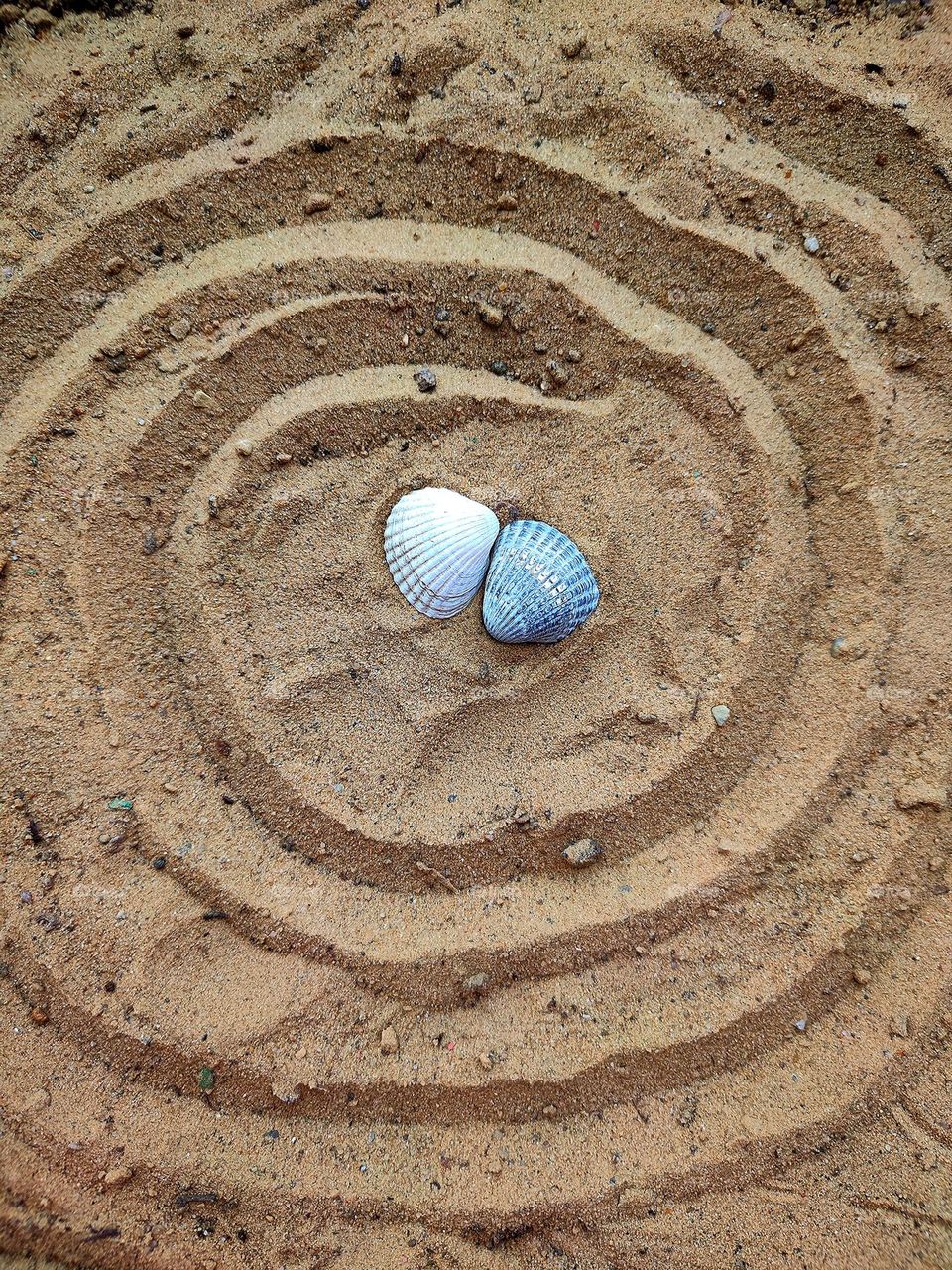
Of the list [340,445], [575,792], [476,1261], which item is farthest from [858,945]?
[340,445]

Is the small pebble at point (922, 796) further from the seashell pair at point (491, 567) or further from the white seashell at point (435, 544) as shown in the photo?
the white seashell at point (435, 544)

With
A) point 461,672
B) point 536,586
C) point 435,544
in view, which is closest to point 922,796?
point 536,586

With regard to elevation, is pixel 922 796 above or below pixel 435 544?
below

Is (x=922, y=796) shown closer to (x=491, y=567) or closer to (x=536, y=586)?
(x=536, y=586)

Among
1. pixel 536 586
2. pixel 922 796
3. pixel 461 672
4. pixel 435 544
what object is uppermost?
pixel 435 544

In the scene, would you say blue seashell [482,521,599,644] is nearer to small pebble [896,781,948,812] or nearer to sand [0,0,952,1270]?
sand [0,0,952,1270]

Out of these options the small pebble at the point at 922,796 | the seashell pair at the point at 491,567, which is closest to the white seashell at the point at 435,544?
the seashell pair at the point at 491,567
